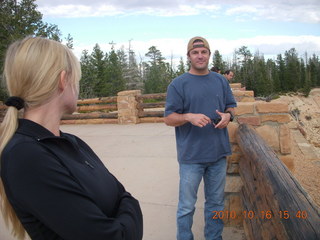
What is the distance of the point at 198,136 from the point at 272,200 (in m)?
1.03

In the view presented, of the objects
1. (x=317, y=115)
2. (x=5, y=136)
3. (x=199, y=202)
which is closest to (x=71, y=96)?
(x=5, y=136)

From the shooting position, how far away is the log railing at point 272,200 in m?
1.35

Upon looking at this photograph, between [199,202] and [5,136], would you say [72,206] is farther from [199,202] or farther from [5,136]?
[199,202]

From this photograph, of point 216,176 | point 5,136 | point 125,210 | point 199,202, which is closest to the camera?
point 5,136

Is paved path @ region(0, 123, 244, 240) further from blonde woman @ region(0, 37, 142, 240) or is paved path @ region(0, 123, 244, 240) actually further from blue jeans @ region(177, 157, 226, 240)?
blonde woman @ region(0, 37, 142, 240)

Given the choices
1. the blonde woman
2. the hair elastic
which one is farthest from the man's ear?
the hair elastic

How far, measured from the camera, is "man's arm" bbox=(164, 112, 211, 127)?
250cm

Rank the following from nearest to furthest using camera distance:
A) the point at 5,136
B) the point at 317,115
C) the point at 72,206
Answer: the point at 72,206 < the point at 5,136 < the point at 317,115

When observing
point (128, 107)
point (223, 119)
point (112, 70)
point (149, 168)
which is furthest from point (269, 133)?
point (112, 70)

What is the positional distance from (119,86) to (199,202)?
37338 mm

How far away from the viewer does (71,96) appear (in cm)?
138

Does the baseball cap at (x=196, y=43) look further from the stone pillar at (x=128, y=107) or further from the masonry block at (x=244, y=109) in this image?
the stone pillar at (x=128, y=107)

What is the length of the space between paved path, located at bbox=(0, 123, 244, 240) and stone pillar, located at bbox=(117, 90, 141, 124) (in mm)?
449
